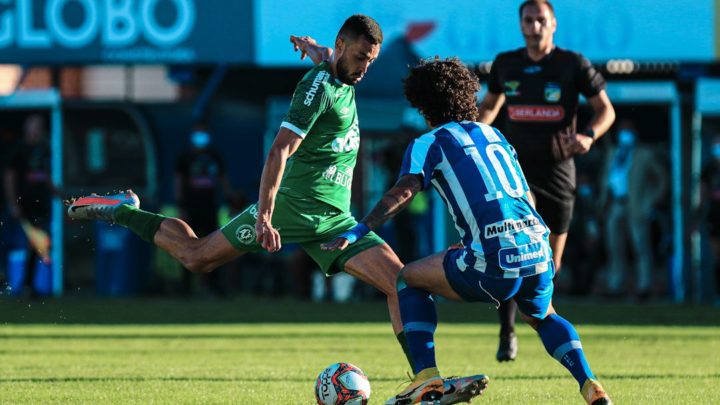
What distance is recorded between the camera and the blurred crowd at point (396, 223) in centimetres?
1808

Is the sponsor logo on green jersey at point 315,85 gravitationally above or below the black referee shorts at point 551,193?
above

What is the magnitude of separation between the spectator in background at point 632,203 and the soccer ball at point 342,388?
451 inches

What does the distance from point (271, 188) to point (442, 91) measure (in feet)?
3.92

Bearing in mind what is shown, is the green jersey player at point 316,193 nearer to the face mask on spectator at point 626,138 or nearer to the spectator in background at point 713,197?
the spectator in background at point 713,197

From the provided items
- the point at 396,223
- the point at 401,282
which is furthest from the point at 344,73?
the point at 396,223

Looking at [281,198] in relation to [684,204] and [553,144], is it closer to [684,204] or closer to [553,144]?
[553,144]

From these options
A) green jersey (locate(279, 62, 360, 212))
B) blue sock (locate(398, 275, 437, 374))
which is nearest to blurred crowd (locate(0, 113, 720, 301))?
green jersey (locate(279, 62, 360, 212))

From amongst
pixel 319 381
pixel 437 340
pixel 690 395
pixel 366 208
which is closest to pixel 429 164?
pixel 319 381

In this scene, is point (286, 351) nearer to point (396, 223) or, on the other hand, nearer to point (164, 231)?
point (164, 231)

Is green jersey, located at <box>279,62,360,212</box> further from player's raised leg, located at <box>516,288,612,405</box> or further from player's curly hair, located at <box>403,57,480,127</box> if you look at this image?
player's raised leg, located at <box>516,288,612,405</box>

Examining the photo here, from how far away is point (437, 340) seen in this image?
12.8m

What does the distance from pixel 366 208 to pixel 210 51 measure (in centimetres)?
333

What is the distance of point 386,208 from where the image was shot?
6758 millimetres

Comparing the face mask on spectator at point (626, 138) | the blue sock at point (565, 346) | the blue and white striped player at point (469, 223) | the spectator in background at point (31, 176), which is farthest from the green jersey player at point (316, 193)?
the face mask on spectator at point (626, 138)
